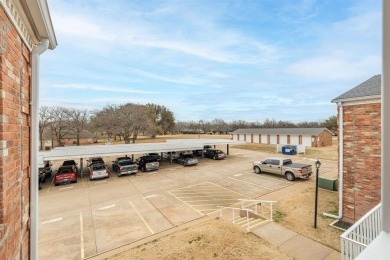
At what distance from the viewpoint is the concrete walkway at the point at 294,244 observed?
254 inches

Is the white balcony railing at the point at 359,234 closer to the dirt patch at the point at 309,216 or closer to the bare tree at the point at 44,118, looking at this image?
the dirt patch at the point at 309,216

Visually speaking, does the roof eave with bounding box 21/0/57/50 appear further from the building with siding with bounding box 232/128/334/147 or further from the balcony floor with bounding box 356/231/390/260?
the building with siding with bounding box 232/128/334/147

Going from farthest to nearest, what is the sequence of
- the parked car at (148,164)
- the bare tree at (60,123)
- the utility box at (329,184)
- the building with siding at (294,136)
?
the bare tree at (60,123)
the building with siding at (294,136)
the parked car at (148,164)
the utility box at (329,184)

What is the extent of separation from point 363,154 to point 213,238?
22.7 ft

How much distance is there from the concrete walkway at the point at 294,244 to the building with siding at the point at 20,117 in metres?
6.98

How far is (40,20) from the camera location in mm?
2838

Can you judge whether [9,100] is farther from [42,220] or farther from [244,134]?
[244,134]

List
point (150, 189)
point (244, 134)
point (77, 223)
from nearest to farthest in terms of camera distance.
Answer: point (77, 223)
point (150, 189)
point (244, 134)

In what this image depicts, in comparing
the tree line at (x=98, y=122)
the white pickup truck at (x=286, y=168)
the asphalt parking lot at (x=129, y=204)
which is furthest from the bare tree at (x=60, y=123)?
the white pickup truck at (x=286, y=168)

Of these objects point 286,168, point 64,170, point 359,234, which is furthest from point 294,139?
point 64,170

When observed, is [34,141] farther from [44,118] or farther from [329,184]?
[44,118]

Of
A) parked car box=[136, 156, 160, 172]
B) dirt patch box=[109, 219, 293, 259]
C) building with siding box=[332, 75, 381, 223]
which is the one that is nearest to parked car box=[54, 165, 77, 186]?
parked car box=[136, 156, 160, 172]

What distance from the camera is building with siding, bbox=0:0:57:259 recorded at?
212 centimetres

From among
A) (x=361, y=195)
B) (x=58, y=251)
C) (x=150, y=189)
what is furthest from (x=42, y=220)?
(x=361, y=195)
